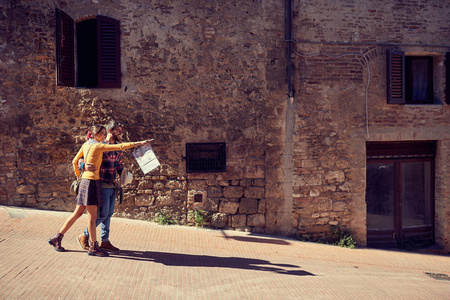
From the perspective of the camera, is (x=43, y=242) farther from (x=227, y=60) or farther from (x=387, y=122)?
(x=387, y=122)

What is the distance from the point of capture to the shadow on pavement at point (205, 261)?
5.37 m

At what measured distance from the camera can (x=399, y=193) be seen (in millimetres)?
8797

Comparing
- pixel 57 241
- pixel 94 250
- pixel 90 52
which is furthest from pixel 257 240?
pixel 90 52

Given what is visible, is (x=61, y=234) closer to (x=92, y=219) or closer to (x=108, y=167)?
(x=92, y=219)

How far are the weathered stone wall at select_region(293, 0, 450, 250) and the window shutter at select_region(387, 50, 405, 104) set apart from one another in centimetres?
13

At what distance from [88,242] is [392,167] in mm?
6957

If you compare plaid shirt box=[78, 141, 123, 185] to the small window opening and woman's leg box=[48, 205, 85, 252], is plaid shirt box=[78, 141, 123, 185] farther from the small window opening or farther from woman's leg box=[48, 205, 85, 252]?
the small window opening

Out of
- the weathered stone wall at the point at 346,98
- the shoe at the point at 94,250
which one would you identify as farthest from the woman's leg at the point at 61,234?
the weathered stone wall at the point at 346,98

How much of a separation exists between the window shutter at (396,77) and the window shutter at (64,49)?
22.2ft

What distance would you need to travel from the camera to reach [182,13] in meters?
7.48

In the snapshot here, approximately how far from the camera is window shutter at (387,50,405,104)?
8.15 meters

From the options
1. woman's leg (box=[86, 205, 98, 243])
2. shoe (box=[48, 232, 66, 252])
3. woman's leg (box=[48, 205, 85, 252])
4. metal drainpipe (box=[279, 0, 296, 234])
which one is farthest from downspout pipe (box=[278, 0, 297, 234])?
shoe (box=[48, 232, 66, 252])

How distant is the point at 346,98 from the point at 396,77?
1307 mm

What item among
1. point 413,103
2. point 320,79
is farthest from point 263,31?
point 413,103
